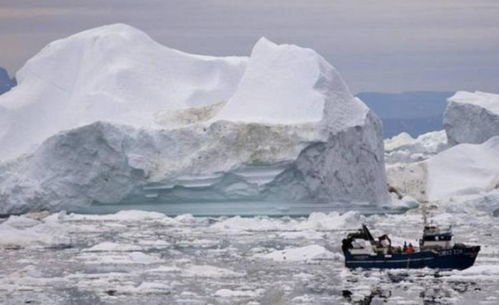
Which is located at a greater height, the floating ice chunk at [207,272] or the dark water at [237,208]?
the floating ice chunk at [207,272]

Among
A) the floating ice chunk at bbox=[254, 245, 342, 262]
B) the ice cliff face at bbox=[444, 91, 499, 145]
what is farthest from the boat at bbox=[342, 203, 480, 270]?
the ice cliff face at bbox=[444, 91, 499, 145]

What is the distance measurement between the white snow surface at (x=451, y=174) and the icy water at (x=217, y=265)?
1078 centimetres

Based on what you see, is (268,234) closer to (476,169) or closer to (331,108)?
(331,108)

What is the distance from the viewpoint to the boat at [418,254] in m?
29.9

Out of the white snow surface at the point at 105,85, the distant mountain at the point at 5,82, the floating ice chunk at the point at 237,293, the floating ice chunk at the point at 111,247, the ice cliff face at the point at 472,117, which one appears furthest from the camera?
the distant mountain at the point at 5,82

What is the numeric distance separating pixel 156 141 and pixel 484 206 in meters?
13.4

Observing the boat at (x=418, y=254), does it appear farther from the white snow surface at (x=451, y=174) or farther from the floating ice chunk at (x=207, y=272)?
the white snow surface at (x=451, y=174)

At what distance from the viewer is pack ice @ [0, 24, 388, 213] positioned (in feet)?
156

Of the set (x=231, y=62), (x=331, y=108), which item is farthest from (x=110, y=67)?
(x=331, y=108)

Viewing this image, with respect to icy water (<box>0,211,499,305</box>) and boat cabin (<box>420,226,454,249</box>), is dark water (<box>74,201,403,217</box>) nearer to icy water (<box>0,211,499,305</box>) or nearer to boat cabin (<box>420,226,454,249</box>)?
icy water (<box>0,211,499,305</box>)

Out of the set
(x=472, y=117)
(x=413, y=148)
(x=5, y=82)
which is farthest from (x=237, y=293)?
(x=5, y=82)

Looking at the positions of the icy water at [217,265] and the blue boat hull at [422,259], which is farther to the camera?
the blue boat hull at [422,259]

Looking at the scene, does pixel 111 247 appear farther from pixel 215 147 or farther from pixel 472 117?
pixel 472 117

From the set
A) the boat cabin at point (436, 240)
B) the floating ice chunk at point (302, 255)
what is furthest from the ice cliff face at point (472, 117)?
the boat cabin at point (436, 240)
